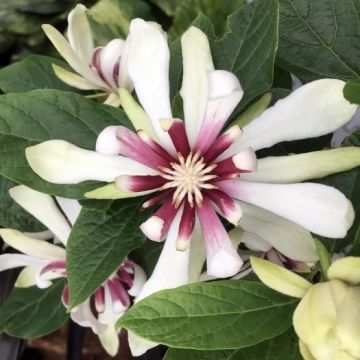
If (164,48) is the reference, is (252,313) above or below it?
below

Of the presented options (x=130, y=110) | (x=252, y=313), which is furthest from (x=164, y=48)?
(x=252, y=313)

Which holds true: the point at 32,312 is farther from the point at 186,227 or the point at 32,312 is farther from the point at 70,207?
the point at 186,227

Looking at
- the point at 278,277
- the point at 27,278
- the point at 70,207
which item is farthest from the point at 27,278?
the point at 278,277

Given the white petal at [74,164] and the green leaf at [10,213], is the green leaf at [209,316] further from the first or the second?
the green leaf at [10,213]

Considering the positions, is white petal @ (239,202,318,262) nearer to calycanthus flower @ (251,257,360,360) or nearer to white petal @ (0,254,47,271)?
calycanthus flower @ (251,257,360,360)

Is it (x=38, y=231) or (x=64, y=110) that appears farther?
(x=38, y=231)

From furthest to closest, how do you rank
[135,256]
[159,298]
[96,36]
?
[96,36] → [135,256] → [159,298]

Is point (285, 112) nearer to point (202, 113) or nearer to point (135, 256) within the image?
point (202, 113)
